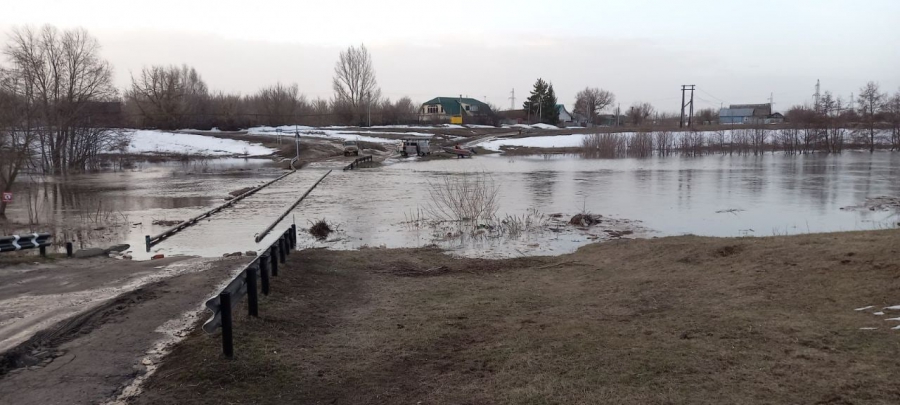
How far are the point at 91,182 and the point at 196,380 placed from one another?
4412 centimetres

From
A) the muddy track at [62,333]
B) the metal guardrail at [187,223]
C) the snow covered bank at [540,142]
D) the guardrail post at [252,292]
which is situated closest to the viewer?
the muddy track at [62,333]

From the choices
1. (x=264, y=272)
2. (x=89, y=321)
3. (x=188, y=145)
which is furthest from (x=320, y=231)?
(x=188, y=145)

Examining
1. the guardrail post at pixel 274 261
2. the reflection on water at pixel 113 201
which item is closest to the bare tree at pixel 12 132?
the reflection on water at pixel 113 201

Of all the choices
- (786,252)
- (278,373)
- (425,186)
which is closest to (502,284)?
(786,252)

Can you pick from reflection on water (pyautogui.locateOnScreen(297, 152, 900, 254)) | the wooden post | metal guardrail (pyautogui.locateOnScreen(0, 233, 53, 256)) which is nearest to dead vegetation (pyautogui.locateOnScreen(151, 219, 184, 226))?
reflection on water (pyautogui.locateOnScreen(297, 152, 900, 254))

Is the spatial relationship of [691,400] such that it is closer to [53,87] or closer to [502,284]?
[502,284]

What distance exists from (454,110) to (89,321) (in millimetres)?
127625

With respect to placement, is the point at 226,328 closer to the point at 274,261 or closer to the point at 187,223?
the point at 274,261

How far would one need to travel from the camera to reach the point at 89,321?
7957 millimetres

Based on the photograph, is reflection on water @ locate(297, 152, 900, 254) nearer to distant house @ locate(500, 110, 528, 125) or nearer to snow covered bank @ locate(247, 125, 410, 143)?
snow covered bank @ locate(247, 125, 410, 143)

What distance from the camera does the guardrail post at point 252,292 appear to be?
717 centimetres

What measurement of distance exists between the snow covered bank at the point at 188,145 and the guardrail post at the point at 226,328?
6864cm

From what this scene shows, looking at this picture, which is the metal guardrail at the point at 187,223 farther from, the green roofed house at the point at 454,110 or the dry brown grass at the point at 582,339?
the green roofed house at the point at 454,110

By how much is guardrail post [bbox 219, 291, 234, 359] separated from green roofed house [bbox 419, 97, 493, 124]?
11707cm
